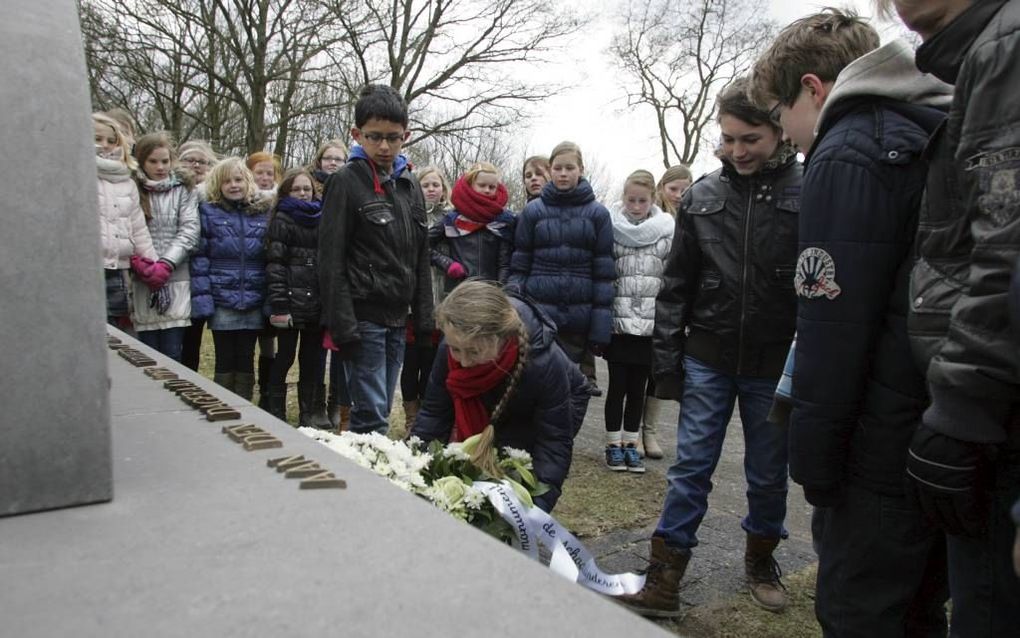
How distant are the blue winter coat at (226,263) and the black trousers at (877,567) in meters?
4.12

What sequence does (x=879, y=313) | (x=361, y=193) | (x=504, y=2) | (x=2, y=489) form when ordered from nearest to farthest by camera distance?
(x=2, y=489) → (x=879, y=313) → (x=361, y=193) → (x=504, y=2)

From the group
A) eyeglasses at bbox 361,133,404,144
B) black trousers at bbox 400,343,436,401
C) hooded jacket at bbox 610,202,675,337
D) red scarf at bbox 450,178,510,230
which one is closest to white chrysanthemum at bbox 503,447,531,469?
eyeglasses at bbox 361,133,404,144

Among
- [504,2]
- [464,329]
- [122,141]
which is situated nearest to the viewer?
[464,329]

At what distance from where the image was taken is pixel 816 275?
180 cm

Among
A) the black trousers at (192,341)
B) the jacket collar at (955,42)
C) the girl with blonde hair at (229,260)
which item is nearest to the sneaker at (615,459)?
the girl with blonde hair at (229,260)

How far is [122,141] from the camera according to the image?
4.76 meters

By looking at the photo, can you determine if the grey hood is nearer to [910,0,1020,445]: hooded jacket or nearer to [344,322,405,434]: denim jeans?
[910,0,1020,445]: hooded jacket

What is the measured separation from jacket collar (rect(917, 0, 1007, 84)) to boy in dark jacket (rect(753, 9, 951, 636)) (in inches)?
9.5

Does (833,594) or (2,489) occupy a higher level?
(2,489)

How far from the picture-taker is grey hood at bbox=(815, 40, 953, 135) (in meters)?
1.76

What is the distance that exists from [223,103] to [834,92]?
1782 centimetres

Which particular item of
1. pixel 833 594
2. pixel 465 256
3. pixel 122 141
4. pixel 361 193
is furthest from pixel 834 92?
pixel 122 141

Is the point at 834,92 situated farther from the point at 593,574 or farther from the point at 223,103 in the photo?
the point at 223,103

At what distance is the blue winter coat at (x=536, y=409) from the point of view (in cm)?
290
